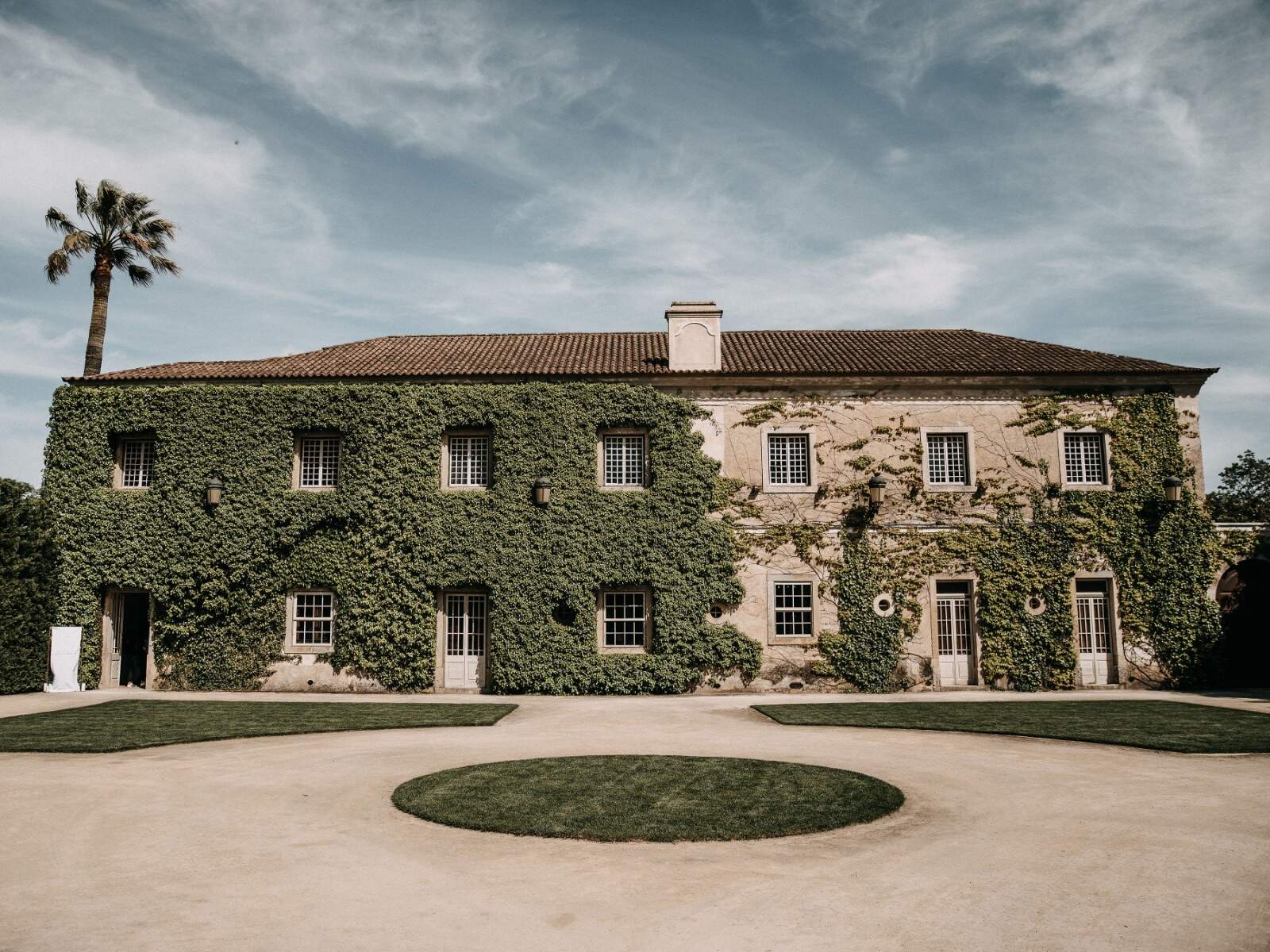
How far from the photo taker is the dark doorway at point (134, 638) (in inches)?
837

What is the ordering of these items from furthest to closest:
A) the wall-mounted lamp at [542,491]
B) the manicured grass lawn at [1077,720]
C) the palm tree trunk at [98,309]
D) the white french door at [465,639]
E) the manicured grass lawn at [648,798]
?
the palm tree trunk at [98,309], the white french door at [465,639], the wall-mounted lamp at [542,491], the manicured grass lawn at [1077,720], the manicured grass lawn at [648,798]

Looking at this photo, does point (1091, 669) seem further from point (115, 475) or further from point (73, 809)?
point (115, 475)

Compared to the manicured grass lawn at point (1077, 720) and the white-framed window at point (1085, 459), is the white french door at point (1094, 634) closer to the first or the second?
the white-framed window at point (1085, 459)

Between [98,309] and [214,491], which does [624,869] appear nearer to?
[214,491]

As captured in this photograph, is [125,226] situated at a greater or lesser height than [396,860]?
greater

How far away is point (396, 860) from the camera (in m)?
6.41

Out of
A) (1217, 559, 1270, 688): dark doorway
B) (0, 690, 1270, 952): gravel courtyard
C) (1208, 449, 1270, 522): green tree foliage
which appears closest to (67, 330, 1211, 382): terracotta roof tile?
(1217, 559, 1270, 688): dark doorway

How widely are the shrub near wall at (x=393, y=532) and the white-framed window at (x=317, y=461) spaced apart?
1.18 ft

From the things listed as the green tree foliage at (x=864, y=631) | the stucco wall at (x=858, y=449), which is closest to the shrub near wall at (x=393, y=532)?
the stucco wall at (x=858, y=449)

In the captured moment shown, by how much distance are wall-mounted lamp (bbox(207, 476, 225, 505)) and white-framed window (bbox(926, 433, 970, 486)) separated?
Result: 1744cm

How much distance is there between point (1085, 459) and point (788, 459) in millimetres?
7502

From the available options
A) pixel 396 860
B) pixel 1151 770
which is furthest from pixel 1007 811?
pixel 396 860

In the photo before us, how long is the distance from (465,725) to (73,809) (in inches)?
271

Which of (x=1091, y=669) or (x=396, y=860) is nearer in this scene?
(x=396, y=860)
